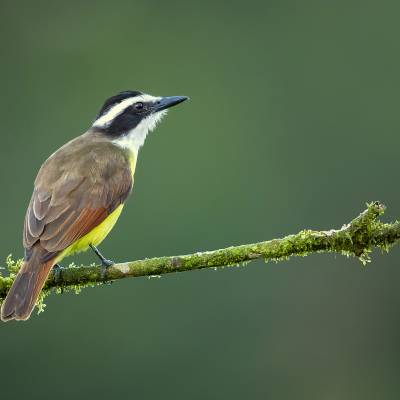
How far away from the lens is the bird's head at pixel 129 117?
9203 mm

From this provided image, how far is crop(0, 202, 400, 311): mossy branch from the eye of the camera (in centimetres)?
646

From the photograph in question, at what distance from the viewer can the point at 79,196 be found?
26.1 feet

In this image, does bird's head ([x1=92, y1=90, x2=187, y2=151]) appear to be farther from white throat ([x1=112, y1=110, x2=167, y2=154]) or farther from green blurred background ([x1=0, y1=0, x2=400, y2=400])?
green blurred background ([x1=0, y1=0, x2=400, y2=400])

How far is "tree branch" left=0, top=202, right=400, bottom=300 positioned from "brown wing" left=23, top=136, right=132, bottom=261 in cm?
70

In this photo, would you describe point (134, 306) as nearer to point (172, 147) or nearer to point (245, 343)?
point (245, 343)

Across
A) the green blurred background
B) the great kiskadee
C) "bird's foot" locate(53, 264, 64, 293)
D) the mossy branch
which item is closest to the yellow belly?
the great kiskadee

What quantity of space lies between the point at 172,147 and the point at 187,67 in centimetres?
465

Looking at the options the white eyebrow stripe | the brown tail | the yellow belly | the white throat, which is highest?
the white eyebrow stripe

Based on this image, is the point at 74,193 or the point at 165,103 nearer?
the point at 74,193

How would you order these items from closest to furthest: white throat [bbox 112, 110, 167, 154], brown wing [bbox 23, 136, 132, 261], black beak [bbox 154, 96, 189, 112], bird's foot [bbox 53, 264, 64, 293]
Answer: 1. bird's foot [bbox 53, 264, 64, 293]
2. brown wing [bbox 23, 136, 132, 261]
3. white throat [bbox 112, 110, 167, 154]
4. black beak [bbox 154, 96, 189, 112]

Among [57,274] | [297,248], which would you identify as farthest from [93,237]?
[297,248]

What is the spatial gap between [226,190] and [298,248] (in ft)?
38.4

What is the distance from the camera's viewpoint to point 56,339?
54.1 ft

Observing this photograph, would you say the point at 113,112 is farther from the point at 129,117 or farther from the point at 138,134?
the point at 138,134
